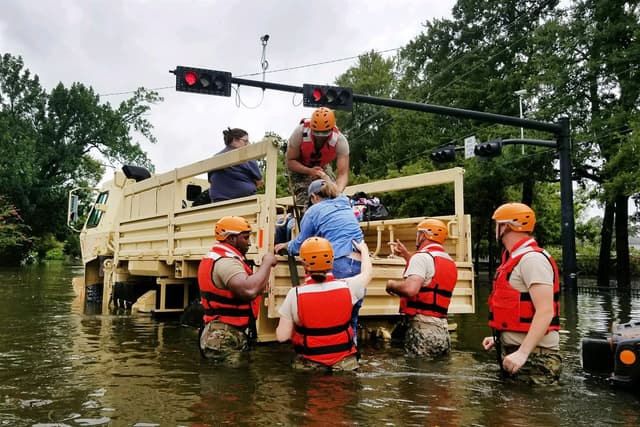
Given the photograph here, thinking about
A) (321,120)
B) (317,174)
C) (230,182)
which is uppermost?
(321,120)

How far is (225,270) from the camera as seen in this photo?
5.14 metres

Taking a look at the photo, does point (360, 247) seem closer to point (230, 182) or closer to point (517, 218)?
point (517, 218)

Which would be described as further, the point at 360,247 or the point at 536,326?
the point at 360,247

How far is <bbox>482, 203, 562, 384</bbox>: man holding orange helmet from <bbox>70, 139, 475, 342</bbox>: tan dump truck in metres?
1.95

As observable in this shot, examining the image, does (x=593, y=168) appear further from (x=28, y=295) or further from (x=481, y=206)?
(x=28, y=295)

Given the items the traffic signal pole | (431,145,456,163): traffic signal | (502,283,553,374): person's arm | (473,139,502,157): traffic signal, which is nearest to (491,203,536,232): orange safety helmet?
(502,283,553,374): person's arm

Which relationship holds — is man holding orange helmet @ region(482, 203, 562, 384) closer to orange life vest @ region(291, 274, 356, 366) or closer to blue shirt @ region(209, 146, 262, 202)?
orange life vest @ region(291, 274, 356, 366)

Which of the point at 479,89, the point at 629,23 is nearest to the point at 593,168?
the point at 629,23

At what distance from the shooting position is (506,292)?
4512 millimetres

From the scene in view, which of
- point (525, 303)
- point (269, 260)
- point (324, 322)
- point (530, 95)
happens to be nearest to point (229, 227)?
point (269, 260)

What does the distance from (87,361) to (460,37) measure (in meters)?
28.7

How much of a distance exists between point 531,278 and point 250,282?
2216 mm

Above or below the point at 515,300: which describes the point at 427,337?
below

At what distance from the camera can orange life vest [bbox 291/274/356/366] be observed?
180 inches
